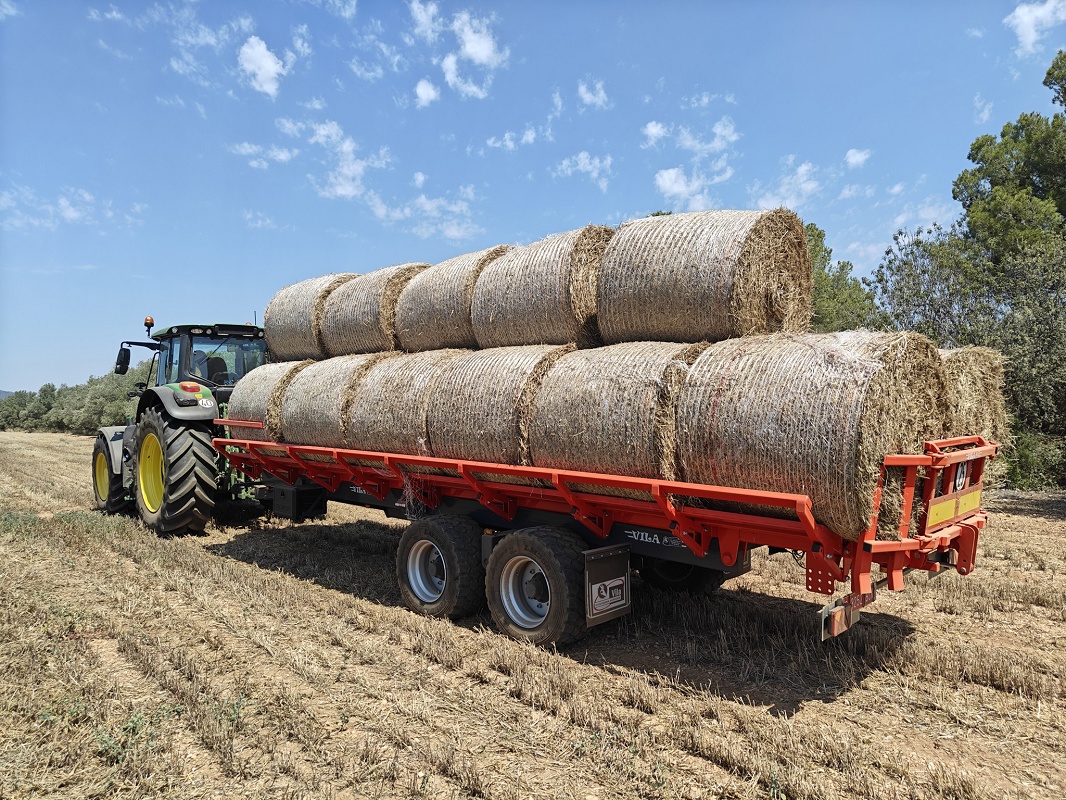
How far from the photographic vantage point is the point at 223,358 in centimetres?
981

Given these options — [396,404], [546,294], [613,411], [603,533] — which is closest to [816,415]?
[613,411]

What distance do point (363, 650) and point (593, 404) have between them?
2.37 metres

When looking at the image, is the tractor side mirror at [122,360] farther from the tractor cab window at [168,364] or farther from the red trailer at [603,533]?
the red trailer at [603,533]

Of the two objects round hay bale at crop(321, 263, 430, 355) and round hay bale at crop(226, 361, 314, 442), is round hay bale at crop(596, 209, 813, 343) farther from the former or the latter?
round hay bale at crop(226, 361, 314, 442)

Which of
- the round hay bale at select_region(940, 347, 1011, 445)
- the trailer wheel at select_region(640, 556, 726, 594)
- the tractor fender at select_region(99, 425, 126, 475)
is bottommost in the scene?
the trailer wheel at select_region(640, 556, 726, 594)

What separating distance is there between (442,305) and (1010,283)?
39.9ft

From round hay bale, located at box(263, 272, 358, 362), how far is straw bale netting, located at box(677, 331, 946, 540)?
16.9 feet

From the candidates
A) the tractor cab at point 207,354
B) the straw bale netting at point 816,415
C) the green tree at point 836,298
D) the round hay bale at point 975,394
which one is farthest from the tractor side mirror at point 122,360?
the green tree at point 836,298

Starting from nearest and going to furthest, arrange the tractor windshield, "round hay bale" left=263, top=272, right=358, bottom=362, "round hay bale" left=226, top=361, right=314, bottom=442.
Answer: "round hay bale" left=226, top=361, right=314, bottom=442, "round hay bale" left=263, top=272, right=358, bottom=362, the tractor windshield

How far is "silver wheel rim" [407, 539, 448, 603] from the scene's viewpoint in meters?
6.15

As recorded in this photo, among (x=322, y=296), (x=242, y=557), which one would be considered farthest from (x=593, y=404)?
(x=242, y=557)

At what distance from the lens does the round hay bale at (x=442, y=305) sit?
6621mm

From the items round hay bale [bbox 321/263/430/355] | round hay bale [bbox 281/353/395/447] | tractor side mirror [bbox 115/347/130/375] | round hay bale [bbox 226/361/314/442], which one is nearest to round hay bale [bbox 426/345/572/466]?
round hay bale [bbox 281/353/395/447]

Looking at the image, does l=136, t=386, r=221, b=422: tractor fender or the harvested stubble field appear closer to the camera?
the harvested stubble field
